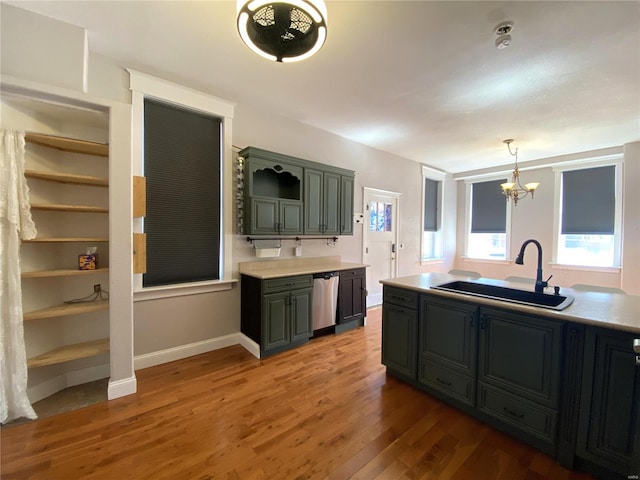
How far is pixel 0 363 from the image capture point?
178 cm

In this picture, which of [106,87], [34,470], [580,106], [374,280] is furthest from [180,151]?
[580,106]

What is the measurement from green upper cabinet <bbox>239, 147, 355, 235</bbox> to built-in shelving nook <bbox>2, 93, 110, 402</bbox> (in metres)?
1.35

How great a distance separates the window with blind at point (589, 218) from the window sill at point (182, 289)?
6147mm

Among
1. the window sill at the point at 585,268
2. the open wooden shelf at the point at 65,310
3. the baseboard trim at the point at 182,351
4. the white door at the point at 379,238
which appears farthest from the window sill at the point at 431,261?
the open wooden shelf at the point at 65,310

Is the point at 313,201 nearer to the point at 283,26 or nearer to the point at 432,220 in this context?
the point at 283,26

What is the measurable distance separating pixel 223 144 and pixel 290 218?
1167 mm

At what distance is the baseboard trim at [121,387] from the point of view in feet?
7.08

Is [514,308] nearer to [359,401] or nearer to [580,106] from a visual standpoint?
[359,401]

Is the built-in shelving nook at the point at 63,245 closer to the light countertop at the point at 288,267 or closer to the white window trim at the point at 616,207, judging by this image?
the light countertop at the point at 288,267

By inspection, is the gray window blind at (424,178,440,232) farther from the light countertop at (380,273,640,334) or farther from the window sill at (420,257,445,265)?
the light countertop at (380,273,640,334)

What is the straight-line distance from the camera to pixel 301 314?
3.15 metres

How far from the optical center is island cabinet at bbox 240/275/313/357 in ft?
9.43

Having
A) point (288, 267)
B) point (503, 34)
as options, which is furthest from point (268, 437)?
point (503, 34)

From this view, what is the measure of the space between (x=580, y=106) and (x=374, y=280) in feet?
11.9
